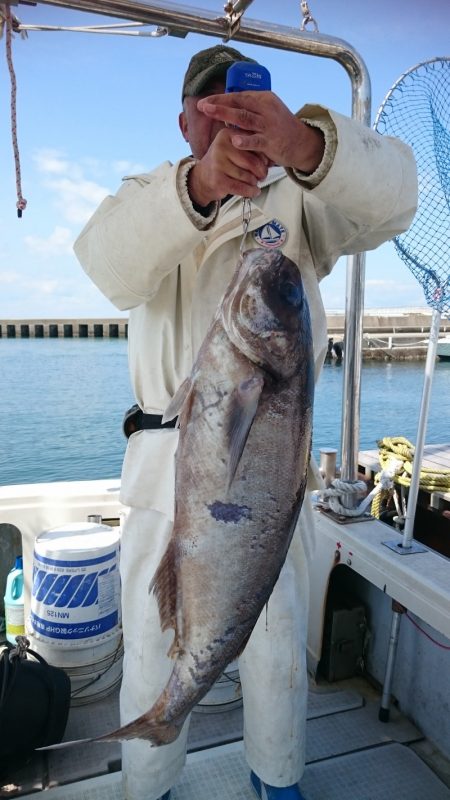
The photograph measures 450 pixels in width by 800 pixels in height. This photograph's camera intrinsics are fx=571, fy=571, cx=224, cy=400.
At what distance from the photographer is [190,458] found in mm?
1854

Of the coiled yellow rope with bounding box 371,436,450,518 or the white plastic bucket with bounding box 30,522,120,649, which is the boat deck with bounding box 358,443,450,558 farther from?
the white plastic bucket with bounding box 30,522,120,649

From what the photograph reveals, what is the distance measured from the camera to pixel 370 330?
5669 cm

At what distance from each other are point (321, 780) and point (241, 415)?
92.8 inches

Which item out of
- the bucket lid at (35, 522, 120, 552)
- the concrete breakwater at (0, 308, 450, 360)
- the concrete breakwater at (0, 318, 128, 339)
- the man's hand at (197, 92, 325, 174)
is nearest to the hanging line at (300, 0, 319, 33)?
the man's hand at (197, 92, 325, 174)

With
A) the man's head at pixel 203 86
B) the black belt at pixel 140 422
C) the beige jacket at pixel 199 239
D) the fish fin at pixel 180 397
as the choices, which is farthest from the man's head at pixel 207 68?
the black belt at pixel 140 422

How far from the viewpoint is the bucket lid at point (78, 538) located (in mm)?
3666

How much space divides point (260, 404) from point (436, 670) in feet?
7.99

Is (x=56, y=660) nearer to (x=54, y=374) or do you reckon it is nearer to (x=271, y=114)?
(x=271, y=114)

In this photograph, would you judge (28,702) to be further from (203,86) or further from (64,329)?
(64,329)

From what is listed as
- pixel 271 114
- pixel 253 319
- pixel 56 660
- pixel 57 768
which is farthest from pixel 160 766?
pixel 271 114

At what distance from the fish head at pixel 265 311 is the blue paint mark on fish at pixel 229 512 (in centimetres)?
44

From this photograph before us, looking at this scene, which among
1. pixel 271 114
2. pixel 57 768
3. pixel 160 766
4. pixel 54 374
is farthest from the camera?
pixel 54 374

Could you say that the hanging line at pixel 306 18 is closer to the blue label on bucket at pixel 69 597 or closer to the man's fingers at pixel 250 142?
the man's fingers at pixel 250 142

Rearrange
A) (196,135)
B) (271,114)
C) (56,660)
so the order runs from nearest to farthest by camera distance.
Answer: (271,114) → (196,135) → (56,660)
